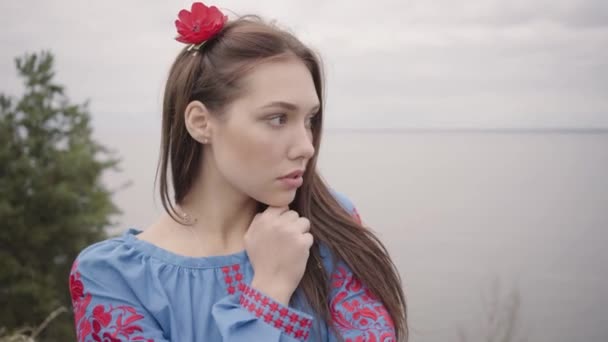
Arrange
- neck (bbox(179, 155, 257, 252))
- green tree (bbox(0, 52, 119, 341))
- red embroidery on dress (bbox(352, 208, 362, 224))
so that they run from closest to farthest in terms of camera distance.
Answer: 1. neck (bbox(179, 155, 257, 252))
2. red embroidery on dress (bbox(352, 208, 362, 224))
3. green tree (bbox(0, 52, 119, 341))

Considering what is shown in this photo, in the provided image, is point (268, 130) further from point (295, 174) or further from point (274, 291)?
point (274, 291)

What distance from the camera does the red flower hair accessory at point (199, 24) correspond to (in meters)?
1.52

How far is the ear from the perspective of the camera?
1.49m

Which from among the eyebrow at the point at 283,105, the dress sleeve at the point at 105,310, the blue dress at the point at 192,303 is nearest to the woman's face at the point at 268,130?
the eyebrow at the point at 283,105

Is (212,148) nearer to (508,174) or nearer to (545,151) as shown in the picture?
(508,174)

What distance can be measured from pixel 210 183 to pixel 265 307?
389 mm

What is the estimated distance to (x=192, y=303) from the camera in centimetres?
148

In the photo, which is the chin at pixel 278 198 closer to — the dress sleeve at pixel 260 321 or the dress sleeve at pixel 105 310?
the dress sleeve at pixel 260 321

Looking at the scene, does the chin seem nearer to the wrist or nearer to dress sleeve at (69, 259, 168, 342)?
the wrist

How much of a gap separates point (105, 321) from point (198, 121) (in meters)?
0.52

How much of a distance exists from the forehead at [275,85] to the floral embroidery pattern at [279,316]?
0.45m

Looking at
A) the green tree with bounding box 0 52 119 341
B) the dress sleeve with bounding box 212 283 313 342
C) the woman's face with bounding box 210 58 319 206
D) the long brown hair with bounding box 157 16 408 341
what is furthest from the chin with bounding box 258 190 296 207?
the green tree with bounding box 0 52 119 341

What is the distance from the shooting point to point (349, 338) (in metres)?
1.41

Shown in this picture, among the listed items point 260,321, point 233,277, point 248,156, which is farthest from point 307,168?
point 260,321
